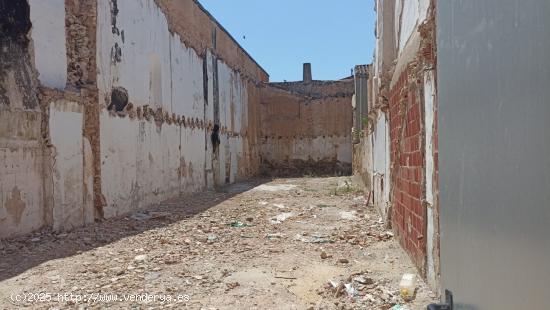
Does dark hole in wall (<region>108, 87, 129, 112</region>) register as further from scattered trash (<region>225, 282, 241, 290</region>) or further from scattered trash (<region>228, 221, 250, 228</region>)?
scattered trash (<region>225, 282, 241, 290</region>)

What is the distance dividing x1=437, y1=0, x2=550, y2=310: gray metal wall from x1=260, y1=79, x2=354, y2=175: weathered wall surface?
18.3 meters

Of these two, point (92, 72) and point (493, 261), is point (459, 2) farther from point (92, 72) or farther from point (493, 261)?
point (92, 72)

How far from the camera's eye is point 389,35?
5.49 m

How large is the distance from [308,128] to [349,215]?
13.0 meters

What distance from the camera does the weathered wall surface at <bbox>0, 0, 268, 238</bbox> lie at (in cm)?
518

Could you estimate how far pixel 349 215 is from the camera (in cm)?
692

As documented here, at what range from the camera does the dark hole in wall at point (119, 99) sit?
7055 millimetres

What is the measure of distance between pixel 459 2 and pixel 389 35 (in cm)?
471

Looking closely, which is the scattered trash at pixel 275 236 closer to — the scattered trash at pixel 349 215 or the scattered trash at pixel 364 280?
the scattered trash at pixel 349 215

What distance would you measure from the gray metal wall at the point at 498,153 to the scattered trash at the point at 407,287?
1.92 m

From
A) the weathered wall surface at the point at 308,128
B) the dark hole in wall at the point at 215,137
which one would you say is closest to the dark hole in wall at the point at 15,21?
the dark hole in wall at the point at 215,137

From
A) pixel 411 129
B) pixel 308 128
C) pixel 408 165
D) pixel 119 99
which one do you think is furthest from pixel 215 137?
pixel 411 129

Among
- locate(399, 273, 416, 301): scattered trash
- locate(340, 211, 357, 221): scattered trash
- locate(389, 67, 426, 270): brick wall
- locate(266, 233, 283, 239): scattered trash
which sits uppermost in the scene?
locate(389, 67, 426, 270): brick wall

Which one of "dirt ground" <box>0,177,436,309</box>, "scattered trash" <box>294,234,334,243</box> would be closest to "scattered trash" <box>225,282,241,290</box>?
"dirt ground" <box>0,177,436,309</box>
